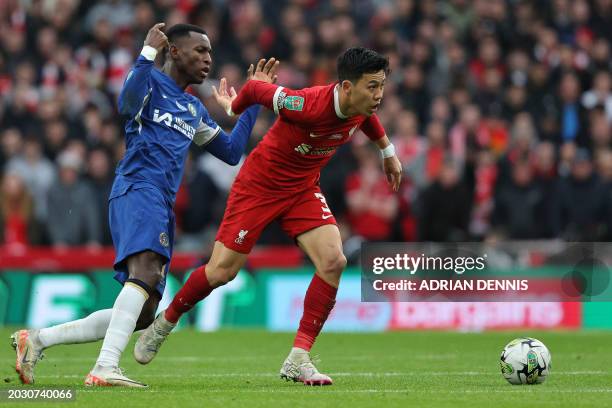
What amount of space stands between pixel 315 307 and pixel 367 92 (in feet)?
5.54

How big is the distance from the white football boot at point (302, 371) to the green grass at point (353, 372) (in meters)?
0.10

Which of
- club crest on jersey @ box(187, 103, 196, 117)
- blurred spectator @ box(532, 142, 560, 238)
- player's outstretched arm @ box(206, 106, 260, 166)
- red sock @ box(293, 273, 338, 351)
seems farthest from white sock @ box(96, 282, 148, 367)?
blurred spectator @ box(532, 142, 560, 238)

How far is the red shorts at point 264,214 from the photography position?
9766mm

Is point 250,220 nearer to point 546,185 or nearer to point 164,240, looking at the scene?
point 164,240

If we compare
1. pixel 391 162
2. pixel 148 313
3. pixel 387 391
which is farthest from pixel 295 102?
pixel 387 391

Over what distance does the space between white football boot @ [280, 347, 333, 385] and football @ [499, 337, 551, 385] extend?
4.26 ft

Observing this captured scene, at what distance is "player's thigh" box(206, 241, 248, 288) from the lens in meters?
9.77

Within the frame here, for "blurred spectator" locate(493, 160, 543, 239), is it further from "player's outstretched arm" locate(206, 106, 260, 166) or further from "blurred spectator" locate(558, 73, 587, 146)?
"player's outstretched arm" locate(206, 106, 260, 166)

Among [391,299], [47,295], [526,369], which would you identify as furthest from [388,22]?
[526,369]

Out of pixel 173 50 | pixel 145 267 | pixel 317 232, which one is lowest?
pixel 145 267

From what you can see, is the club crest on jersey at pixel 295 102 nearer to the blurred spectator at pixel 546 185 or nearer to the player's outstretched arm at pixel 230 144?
the player's outstretched arm at pixel 230 144

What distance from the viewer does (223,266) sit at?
32.0 feet

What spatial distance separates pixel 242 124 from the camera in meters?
10.1

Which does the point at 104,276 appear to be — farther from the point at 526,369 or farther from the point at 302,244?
the point at 526,369
